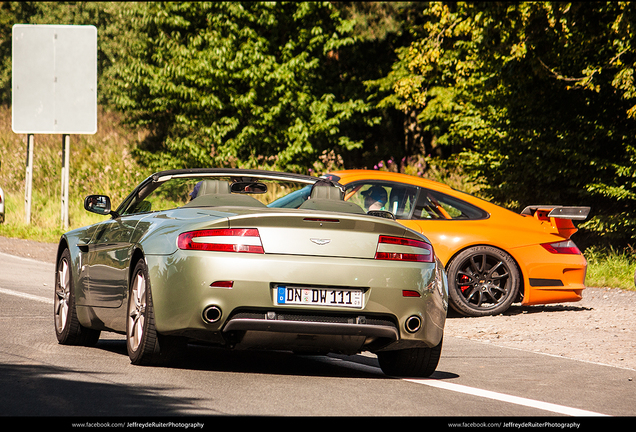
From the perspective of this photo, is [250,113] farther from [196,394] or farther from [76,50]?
[196,394]

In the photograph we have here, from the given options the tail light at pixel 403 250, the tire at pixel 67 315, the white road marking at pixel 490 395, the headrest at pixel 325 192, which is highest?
the headrest at pixel 325 192

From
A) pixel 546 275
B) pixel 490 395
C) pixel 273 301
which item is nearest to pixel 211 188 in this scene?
pixel 273 301

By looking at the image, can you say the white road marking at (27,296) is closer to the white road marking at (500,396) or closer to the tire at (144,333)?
the tire at (144,333)

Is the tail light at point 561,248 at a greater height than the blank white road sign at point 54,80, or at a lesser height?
lesser

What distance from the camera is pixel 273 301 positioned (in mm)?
5605

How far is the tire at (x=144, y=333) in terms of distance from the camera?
590 cm

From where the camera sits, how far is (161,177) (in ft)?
22.6

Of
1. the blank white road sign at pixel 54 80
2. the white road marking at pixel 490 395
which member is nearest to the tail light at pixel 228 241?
the white road marking at pixel 490 395

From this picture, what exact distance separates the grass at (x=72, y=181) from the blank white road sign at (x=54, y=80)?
2098 millimetres

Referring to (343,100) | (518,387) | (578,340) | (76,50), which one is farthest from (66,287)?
(343,100)

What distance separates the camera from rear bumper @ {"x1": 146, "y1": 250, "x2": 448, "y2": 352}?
5.57 metres

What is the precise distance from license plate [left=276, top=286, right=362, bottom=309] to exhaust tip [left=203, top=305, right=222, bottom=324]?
0.38 meters

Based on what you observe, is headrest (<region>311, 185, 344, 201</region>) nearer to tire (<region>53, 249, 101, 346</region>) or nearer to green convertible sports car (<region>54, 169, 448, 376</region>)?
green convertible sports car (<region>54, 169, 448, 376</region>)

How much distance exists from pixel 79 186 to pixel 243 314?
64.4ft
